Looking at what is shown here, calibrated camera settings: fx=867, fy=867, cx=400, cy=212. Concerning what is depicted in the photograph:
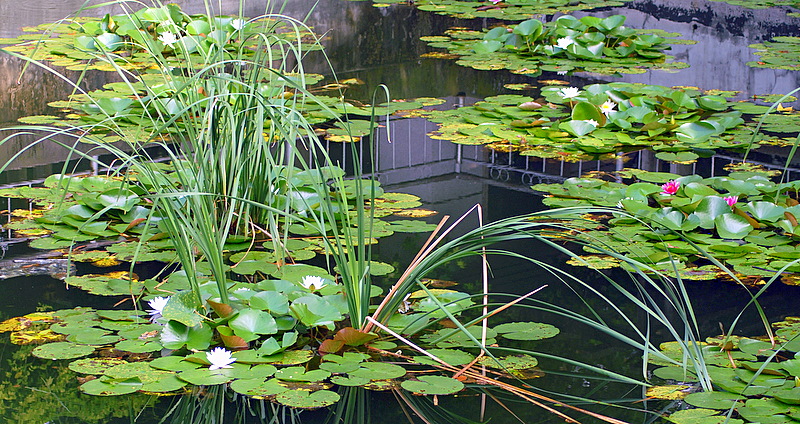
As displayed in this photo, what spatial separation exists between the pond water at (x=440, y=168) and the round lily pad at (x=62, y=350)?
0.02 m

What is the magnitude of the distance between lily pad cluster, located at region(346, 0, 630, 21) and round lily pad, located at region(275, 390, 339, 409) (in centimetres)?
516

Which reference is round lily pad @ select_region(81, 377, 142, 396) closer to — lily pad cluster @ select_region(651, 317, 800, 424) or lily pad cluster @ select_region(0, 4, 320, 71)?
lily pad cluster @ select_region(651, 317, 800, 424)

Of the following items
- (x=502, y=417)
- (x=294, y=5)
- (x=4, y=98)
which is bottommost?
(x=502, y=417)

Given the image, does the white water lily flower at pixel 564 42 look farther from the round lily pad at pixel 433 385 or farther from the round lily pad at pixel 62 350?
the round lily pad at pixel 62 350

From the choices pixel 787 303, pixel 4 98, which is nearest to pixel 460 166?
pixel 787 303

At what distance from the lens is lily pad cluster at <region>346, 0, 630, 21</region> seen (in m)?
6.66

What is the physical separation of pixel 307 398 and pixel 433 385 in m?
0.27

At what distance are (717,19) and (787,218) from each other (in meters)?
4.56

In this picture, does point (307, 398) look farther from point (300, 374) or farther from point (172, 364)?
point (172, 364)

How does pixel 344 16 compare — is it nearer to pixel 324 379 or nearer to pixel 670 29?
pixel 670 29

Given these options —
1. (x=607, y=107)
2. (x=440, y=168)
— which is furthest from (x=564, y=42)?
(x=440, y=168)

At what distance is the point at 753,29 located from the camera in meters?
6.46

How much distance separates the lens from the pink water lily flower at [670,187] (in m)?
2.97

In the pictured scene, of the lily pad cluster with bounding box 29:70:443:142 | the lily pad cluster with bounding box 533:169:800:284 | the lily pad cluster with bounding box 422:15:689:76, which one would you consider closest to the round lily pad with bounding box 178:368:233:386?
the lily pad cluster with bounding box 533:169:800:284
